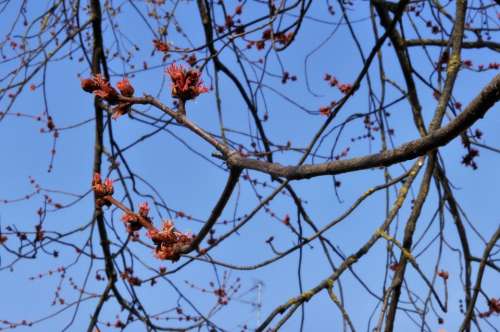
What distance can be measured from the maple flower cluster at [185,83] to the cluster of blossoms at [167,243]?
30 cm

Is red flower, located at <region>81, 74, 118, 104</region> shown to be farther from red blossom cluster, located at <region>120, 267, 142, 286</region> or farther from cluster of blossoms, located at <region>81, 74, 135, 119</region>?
red blossom cluster, located at <region>120, 267, 142, 286</region>

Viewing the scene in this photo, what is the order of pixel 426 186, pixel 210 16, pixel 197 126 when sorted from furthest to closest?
pixel 210 16 → pixel 426 186 → pixel 197 126

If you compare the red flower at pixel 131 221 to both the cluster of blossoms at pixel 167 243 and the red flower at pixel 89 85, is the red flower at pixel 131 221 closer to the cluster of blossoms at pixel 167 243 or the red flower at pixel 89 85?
the cluster of blossoms at pixel 167 243

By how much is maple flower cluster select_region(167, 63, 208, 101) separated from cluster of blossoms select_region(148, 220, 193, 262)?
299mm

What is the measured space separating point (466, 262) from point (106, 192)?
1.83m

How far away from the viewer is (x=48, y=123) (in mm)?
3785

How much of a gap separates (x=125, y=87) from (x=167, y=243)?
1.21 feet

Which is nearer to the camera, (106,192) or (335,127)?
(106,192)

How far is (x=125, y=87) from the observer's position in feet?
4.74

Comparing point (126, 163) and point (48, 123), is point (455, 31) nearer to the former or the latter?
point (126, 163)

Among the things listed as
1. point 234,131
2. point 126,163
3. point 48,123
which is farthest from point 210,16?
point 48,123

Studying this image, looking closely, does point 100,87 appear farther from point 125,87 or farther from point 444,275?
point 444,275

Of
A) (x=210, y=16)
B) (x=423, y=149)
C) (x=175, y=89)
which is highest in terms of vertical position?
(x=210, y=16)

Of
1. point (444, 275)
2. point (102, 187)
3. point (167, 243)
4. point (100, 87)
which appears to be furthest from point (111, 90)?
point (444, 275)
